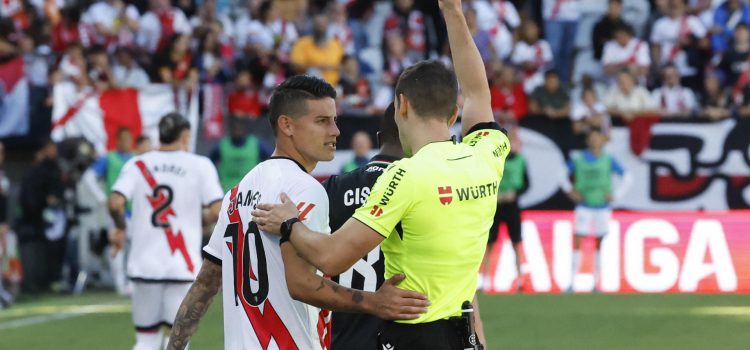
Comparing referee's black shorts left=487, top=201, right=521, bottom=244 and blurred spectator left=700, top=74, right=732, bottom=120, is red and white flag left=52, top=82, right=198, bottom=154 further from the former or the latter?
blurred spectator left=700, top=74, right=732, bottom=120

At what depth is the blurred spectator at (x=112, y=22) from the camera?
21656mm

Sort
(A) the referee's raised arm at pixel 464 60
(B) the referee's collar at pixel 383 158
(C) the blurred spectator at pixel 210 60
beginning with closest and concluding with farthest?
1. (A) the referee's raised arm at pixel 464 60
2. (B) the referee's collar at pixel 383 158
3. (C) the blurred spectator at pixel 210 60

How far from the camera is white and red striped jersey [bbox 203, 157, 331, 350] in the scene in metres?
5.28

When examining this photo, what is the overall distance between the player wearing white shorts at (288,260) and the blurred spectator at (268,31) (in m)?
16.0

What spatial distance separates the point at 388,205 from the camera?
4984 millimetres

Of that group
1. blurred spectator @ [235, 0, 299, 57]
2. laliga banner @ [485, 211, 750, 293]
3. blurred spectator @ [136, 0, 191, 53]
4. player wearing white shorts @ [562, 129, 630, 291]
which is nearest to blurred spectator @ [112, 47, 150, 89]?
blurred spectator @ [136, 0, 191, 53]

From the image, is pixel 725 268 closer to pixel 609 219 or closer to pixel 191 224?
A: pixel 609 219

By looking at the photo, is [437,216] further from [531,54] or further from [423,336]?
[531,54]

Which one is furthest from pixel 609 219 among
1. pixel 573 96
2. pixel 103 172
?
pixel 103 172

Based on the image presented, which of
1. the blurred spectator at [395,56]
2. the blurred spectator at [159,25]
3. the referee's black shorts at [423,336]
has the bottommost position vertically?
the referee's black shorts at [423,336]

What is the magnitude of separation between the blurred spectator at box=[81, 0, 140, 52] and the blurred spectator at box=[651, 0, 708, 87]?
8871 millimetres

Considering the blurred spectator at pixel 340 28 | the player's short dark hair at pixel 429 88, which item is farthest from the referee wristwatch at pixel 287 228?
the blurred spectator at pixel 340 28

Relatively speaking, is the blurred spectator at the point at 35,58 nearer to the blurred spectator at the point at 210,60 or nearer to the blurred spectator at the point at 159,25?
the blurred spectator at the point at 159,25

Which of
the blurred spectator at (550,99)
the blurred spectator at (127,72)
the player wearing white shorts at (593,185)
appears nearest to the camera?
the player wearing white shorts at (593,185)
